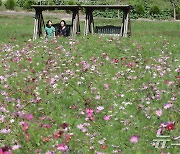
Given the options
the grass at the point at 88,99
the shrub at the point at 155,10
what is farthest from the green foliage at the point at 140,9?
the grass at the point at 88,99

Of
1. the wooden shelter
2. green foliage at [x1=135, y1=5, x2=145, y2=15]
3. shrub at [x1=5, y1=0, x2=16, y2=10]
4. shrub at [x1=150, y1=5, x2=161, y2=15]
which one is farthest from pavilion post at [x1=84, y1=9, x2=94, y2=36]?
shrub at [x1=5, y1=0, x2=16, y2=10]

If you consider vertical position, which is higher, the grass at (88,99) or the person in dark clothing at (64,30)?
the person in dark clothing at (64,30)

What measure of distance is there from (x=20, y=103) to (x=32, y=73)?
2912 millimetres

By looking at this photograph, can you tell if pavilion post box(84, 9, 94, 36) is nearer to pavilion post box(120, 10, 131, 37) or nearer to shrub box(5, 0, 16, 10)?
pavilion post box(120, 10, 131, 37)

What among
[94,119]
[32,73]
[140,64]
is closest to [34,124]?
[94,119]

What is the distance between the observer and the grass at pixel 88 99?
200 inches

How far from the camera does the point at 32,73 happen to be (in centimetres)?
988

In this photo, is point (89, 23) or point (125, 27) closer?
point (125, 27)

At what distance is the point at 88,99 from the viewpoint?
23.2ft

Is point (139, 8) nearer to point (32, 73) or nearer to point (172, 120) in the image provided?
point (32, 73)

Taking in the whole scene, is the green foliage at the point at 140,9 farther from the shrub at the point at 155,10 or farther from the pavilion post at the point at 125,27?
the pavilion post at the point at 125,27

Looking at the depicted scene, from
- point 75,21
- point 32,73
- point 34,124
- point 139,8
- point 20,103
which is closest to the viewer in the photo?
point 34,124

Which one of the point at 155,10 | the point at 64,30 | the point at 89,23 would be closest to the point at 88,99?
the point at 64,30

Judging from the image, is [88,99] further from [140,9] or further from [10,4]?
[10,4]
